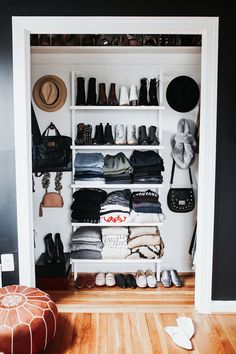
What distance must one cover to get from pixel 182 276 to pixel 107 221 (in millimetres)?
971

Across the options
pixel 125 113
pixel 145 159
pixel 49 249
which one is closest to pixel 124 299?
pixel 49 249

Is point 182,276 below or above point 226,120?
below

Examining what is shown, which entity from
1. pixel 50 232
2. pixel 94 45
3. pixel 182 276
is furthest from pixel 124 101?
pixel 182 276

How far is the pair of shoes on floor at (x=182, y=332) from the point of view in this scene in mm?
2359

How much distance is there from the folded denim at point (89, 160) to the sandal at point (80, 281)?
1066 mm

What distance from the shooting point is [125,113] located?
347cm

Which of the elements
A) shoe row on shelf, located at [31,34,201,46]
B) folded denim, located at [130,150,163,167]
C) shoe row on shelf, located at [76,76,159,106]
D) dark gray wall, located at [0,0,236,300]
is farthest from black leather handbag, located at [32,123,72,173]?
shoe row on shelf, located at [31,34,201,46]

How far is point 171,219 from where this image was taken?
3.59 meters

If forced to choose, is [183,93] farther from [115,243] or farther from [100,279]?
[100,279]

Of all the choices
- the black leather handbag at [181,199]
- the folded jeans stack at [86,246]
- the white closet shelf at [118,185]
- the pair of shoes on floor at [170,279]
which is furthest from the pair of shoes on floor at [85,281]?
the black leather handbag at [181,199]

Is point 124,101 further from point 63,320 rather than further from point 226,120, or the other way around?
point 63,320

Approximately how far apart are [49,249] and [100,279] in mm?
548

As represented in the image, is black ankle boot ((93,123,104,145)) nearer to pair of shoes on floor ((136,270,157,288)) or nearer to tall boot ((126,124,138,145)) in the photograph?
tall boot ((126,124,138,145))

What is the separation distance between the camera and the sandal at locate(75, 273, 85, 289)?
130 inches
